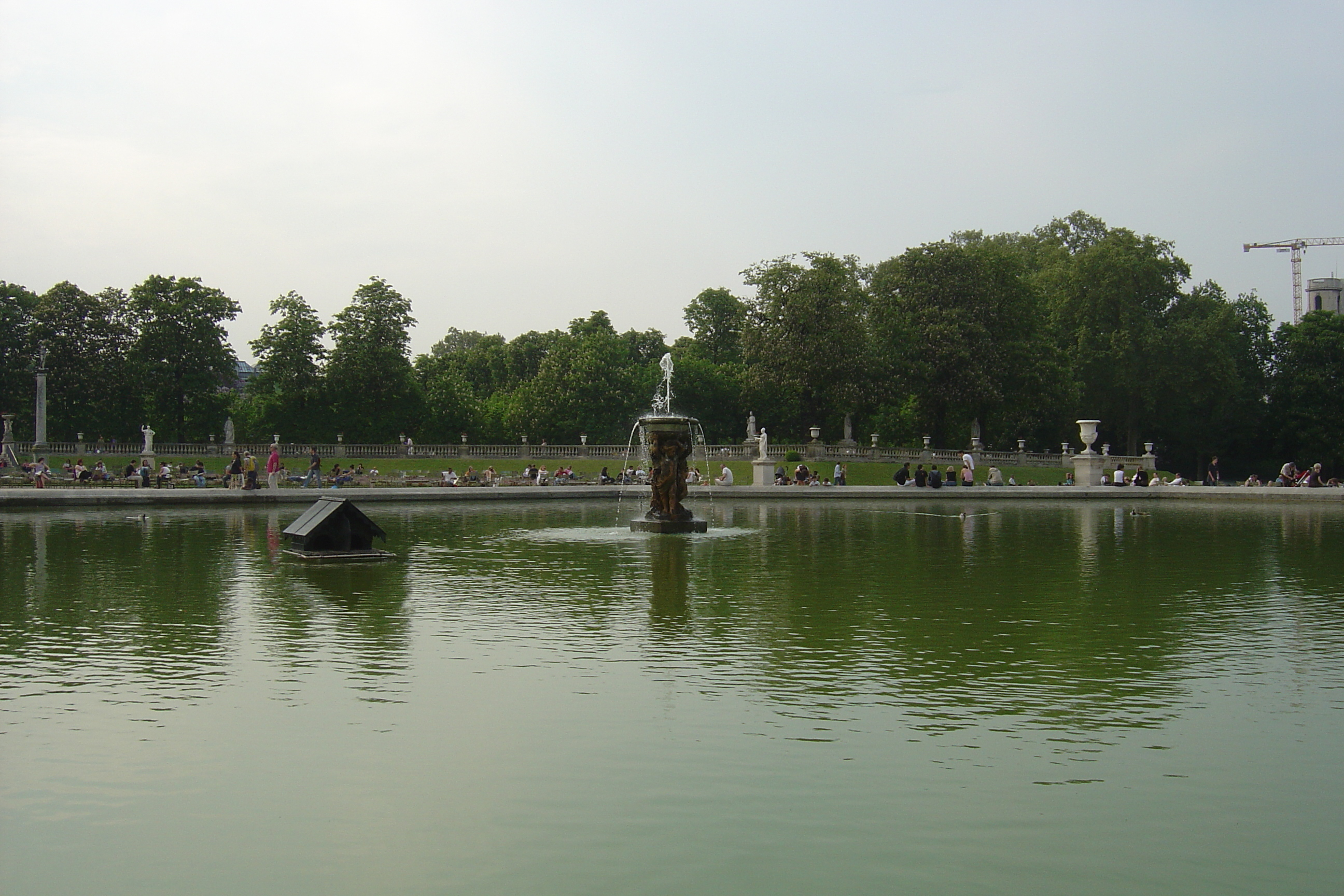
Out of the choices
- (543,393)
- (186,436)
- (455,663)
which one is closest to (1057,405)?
(543,393)

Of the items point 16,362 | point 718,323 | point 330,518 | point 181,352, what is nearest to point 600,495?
point 330,518

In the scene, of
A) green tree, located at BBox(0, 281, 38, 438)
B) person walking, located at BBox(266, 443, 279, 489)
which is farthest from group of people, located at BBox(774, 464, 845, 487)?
green tree, located at BBox(0, 281, 38, 438)

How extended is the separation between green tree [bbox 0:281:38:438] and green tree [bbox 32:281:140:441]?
0.91 meters

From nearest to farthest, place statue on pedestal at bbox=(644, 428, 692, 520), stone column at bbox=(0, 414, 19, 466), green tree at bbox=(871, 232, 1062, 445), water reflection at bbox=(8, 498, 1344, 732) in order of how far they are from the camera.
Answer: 1. water reflection at bbox=(8, 498, 1344, 732)
2. statue on pedestal at bbox=(644, 428, 692, 520)
3. stone column at bbox=(0, 414, 19, 466)
4. green tree at bbox=(871, 232, 1062, 445)

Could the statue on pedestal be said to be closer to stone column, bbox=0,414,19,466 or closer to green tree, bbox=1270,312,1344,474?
stone column, bbox=0,414,19,466

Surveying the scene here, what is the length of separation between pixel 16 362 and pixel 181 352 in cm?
868

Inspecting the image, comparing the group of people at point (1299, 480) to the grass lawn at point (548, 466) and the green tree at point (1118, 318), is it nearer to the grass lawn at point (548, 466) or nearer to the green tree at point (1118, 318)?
the grass lawn at point (548, 466)

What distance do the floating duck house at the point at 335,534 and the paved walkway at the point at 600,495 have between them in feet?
51.7

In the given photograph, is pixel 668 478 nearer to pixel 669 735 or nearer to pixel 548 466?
pixel 669 735

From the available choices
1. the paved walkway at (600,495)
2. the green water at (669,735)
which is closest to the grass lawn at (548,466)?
the paved walkway at (600,495)

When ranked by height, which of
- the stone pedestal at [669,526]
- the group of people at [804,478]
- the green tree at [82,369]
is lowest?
the stone pedestal at [669,526]

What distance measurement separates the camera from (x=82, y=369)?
61.6 m

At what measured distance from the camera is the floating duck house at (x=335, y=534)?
17406mm

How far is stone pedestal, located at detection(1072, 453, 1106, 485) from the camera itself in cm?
4691
